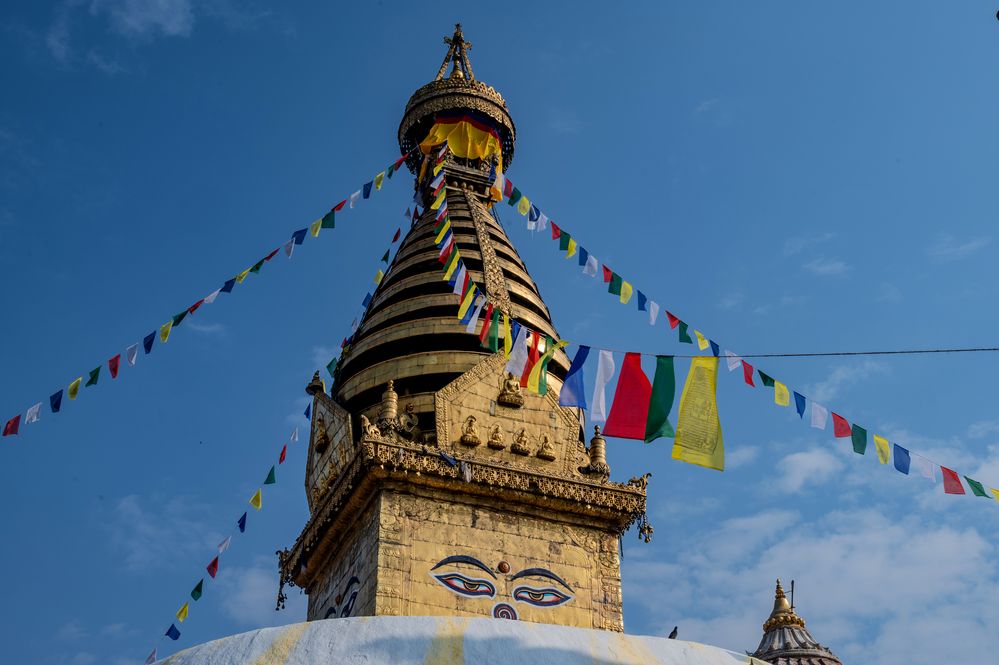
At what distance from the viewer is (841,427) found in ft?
53.2

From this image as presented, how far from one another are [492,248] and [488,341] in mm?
5339

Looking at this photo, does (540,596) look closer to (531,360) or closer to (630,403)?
(531,360)

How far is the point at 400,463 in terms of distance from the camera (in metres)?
17.9

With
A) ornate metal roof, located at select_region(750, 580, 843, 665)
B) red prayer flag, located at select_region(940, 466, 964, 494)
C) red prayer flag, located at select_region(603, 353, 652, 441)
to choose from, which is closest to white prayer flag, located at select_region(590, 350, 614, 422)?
red prayer flag, located at select_region(603, 353, 652, 441)

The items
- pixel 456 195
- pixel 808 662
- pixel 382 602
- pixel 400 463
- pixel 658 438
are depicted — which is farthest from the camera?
pixel 808 662

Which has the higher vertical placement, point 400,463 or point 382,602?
point 400,463

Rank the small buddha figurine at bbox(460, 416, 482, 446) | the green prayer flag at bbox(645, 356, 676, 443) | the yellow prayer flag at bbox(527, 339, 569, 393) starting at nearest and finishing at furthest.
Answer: the green prayer flag at bbox(645, 356, 676, 443), the yellow prayer flag at bbox(527, 339, 569, 393), the small buddha figurine at bbox(460, 416, 482, 446)

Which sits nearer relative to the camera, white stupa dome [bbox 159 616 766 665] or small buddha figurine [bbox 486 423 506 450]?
white stupa dome [bbox 159 616 766 665]

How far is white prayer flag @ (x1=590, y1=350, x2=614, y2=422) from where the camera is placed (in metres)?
15.9

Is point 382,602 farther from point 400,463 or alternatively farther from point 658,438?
point 658,438

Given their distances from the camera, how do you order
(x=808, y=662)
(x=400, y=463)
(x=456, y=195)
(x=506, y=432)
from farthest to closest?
(x=808, y=662), (x=456, y=195), (x=506, y=432), (x=400, y=463)

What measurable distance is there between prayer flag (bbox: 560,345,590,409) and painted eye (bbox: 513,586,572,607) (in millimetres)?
3156

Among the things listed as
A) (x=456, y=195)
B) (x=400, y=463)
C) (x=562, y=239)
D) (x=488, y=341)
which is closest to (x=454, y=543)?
(x=400, y=463)

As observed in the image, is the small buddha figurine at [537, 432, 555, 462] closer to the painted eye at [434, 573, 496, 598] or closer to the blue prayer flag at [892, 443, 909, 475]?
the painted eye at [434, 573, 496, 598]
